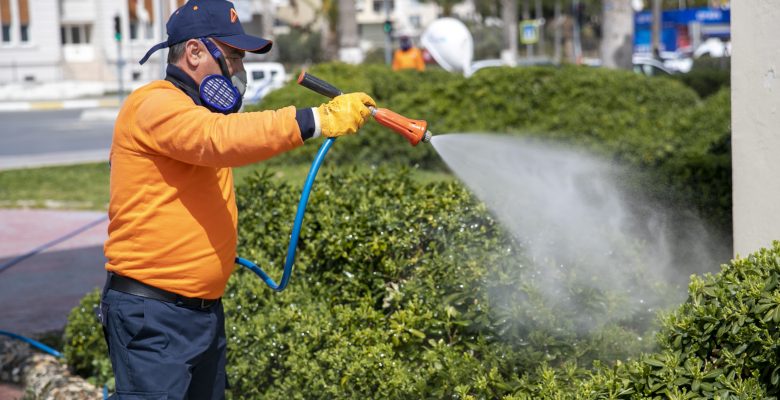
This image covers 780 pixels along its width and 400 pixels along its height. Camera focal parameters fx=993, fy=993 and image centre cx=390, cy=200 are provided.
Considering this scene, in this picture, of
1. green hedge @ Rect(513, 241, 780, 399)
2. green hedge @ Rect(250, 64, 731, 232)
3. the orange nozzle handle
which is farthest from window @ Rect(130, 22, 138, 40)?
green hedge @ Rect(513, 241, 780, 399)

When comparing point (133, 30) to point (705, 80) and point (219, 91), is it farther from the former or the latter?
point (219, 91)

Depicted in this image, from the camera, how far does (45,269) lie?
815cm

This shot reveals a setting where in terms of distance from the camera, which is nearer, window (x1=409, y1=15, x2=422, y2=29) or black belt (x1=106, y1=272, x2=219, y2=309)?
black belt (x1=106, y1=272, x2=219, y2=309)

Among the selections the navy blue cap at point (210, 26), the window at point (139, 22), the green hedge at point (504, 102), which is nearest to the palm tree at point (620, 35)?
the green hedge at point (504, 102)

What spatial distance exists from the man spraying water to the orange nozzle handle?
0.11 meters

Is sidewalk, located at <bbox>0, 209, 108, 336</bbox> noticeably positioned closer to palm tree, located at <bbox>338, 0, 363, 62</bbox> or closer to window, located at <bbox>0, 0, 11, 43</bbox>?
palm tree, located at <bbox>338, 0, 363, 62</bbox>

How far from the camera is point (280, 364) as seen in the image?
420 centimetres

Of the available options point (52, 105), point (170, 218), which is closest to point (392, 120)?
point (170, 218)

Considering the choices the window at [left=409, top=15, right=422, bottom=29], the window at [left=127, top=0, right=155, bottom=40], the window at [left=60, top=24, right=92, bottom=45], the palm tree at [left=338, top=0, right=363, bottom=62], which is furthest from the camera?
the window at [left=409, top=15, right=422, bottom=29]

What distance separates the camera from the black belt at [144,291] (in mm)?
3135

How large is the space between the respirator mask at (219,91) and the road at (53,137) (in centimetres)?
1257

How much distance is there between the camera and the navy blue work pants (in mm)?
3078

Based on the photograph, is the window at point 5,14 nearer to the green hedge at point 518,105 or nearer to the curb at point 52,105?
the curb at point 52,105

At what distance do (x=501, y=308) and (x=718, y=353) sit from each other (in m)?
1.03
